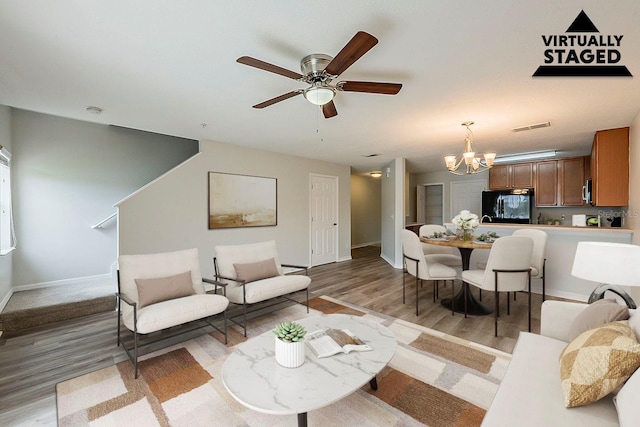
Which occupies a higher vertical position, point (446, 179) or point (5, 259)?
point (446, 179)

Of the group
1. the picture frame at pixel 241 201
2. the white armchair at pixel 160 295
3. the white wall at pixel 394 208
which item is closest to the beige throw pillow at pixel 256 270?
the white armchair at pixel 160 295

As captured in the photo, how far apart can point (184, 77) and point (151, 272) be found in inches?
73.6

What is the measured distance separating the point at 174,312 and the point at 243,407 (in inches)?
40.6

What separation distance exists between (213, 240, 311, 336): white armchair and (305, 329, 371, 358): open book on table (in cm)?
115

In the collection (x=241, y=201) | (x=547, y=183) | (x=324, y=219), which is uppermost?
(x=547, y=183)

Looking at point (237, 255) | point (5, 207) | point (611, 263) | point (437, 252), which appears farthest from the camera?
point (437, 252)

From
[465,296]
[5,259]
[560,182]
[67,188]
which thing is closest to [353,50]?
[465,296]

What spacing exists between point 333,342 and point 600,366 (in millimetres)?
1310

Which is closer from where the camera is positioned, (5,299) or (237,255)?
(5,299)

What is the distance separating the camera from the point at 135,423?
164 cm

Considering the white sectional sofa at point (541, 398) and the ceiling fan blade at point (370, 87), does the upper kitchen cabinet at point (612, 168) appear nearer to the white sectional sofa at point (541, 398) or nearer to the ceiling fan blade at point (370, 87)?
the white sectional sofa at point (541, 398)

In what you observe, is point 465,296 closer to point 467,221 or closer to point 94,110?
point 467,221

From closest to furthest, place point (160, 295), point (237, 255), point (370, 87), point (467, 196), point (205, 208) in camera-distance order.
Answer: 1. point (370, 87)
2. point (160, 295)
3. point (237, 255)
4. point (205, 208)
5. point (467, 196)

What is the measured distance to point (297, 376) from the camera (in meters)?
1.51
